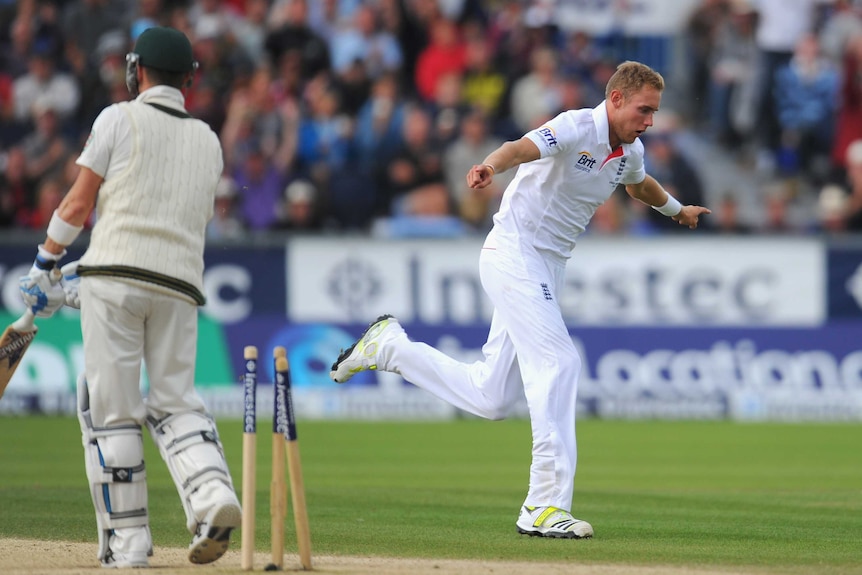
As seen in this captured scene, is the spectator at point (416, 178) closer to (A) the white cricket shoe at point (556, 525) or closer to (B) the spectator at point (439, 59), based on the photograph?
(B) the spectator at point (439, 59)

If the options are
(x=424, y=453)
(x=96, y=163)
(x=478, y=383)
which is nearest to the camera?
(x=96, y=163)

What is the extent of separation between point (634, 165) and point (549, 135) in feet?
2.87

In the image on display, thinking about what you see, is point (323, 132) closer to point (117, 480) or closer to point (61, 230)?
point (61, 230)

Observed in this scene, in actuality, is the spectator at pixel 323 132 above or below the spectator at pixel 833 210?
above

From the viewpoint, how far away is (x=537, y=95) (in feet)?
63.9

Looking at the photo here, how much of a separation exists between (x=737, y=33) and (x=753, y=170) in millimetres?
1999

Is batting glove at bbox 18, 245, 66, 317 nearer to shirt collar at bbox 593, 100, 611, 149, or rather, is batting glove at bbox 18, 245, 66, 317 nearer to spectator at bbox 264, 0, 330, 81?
shirt collar at bbox 593, 100, 611, 149

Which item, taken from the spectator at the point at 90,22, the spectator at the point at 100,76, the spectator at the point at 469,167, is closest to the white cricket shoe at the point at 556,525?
the spectator at the point at 469,167

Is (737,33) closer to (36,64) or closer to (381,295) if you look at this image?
(381,295)

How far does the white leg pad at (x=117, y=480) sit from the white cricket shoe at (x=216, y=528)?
0.29 meters

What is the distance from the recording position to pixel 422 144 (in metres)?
18.5

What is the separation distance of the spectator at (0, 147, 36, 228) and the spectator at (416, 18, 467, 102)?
5.56 metres

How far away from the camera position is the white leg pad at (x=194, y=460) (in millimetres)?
6395

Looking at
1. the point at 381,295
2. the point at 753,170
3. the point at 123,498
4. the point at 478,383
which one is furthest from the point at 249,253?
the point at 123,498
